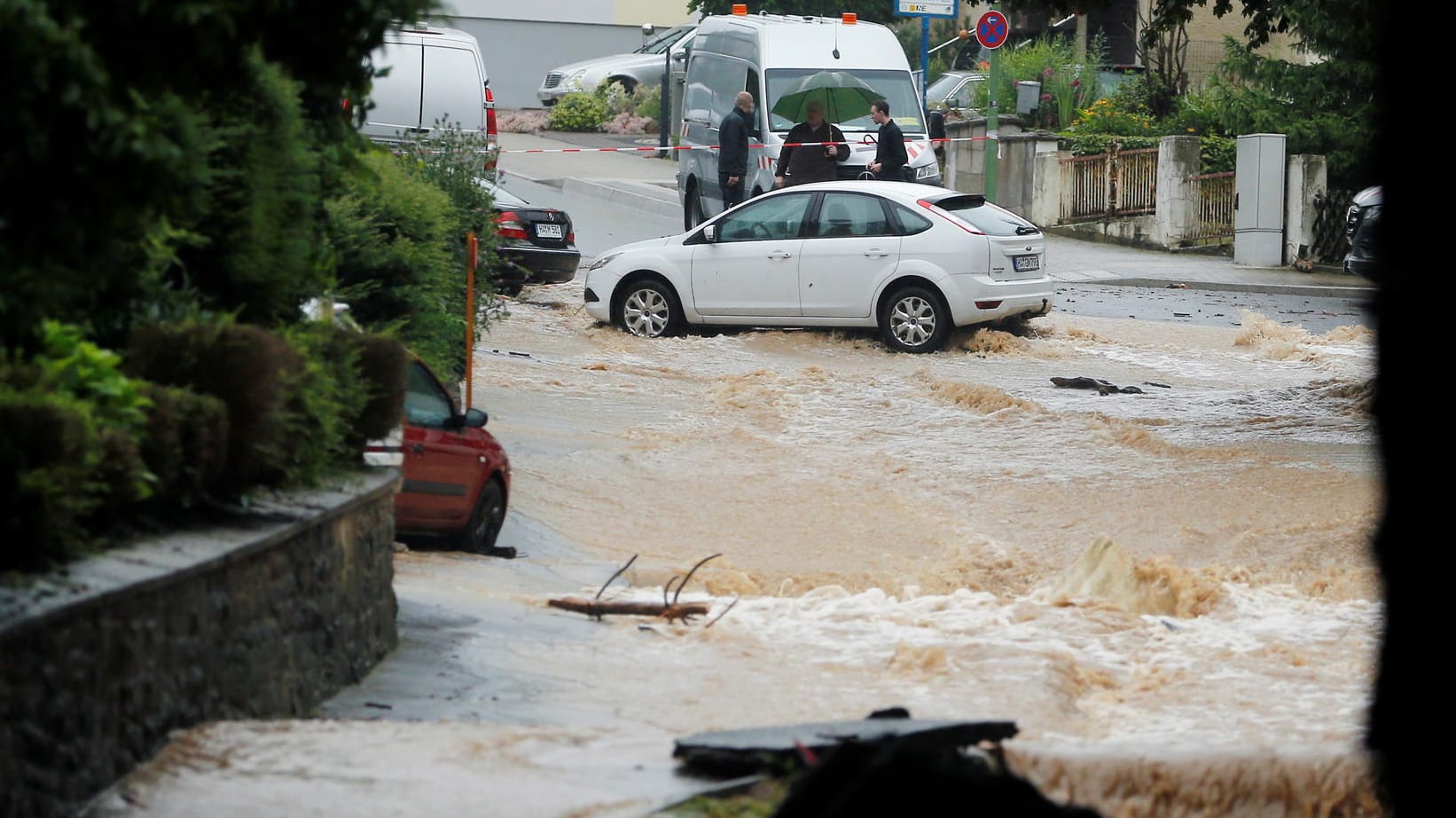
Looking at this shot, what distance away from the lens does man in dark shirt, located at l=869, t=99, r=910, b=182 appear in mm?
21750

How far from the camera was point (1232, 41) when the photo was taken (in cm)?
2867

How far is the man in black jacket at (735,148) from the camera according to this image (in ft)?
72.0

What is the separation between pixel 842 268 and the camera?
1741cm

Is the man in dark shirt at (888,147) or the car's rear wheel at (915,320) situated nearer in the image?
the car's rear wheel at (915,320)

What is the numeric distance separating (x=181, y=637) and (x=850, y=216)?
42.4ft

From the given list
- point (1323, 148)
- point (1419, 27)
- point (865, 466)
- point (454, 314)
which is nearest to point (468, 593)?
point (454, 314)

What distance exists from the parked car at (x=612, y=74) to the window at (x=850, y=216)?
24.8 metres

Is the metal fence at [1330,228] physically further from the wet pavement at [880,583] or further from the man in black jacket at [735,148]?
the man in black jacket at [735,148]

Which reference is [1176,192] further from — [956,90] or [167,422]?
[167,422]

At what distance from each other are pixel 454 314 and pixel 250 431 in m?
5.86

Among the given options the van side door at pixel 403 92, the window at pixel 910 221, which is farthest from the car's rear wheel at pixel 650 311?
the van side door at pixel 403 92

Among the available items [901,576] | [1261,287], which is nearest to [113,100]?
[901,576]

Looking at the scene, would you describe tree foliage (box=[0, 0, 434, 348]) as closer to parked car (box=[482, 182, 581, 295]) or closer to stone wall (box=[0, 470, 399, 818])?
stone wall (box=[0, 470, 399, 818])

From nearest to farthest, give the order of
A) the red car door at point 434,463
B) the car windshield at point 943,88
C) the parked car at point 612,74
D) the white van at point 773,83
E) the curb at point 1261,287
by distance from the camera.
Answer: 1. the red car door at point 434,463
2. the white van at point 773,83
3. the curb at point 1261,287
4. the car windshield at point 943,88
5. the parked car at point 612,74
